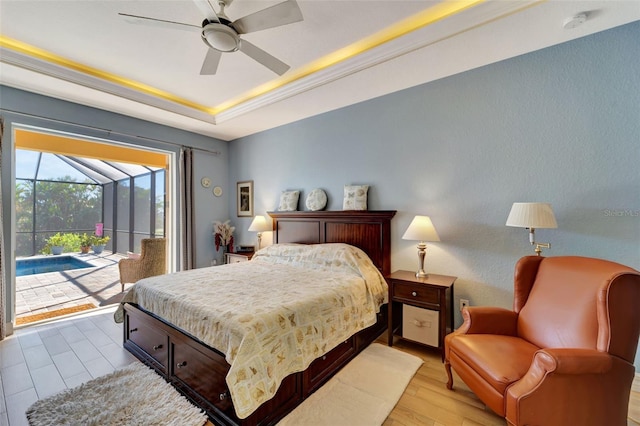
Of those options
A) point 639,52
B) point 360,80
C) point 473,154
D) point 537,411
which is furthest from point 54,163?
point 639,52

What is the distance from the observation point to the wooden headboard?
299 cm

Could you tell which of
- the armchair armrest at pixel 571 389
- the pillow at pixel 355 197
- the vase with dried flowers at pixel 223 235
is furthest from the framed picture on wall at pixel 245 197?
the armchair armrest at pixel 571 389

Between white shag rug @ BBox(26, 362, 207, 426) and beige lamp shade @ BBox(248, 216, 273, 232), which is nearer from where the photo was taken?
white shag rug @ BBox(26, 362, 207, 426)

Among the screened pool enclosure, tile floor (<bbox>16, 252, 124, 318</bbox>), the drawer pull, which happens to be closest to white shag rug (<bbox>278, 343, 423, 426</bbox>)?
the drawer pull

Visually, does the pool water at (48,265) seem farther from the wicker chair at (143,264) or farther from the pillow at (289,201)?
the pillow at (289,201)

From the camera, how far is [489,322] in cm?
188

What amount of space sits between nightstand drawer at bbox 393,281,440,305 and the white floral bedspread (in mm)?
216

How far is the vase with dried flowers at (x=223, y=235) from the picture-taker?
4652 mm

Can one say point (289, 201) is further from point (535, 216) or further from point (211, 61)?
point (535, 216)

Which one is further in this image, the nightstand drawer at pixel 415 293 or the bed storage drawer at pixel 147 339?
the nightstand drawer at pixel 415 293

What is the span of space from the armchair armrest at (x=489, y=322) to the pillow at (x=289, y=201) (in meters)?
2.63

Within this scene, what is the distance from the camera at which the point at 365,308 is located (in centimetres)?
240

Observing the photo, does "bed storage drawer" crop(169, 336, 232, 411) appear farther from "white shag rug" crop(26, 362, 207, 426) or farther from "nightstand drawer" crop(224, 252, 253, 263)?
"nightstand drawer" crop(224, 252, 253, 263)

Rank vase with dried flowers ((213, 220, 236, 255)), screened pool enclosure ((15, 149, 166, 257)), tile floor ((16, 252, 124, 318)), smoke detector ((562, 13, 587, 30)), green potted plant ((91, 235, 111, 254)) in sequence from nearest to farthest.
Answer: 1. smoke detector ((562, 13, 587, 30))
2. tile floor ((16, 252, 124, 318))
3. vase with dried flowers ((213, 220, 236, 255))
4. screened pool enclosure ((15, 149, 166, 257))
5. green potted plant ((91, 235, 111, 254))
